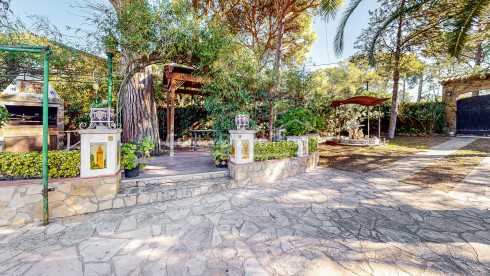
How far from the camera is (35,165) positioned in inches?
107

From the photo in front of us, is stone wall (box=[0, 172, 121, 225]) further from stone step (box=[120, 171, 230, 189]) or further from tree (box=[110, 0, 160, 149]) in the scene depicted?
tree (box=[110, 0, 160, 149])

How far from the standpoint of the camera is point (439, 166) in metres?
5.00

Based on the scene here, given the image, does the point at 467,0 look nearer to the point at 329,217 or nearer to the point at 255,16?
the point at 329,217

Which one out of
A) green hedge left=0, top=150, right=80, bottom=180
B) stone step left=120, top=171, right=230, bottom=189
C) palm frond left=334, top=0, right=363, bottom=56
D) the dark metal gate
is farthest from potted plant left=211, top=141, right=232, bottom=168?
the dark metal gate

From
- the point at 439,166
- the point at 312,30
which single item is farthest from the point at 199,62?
the point at 312,30

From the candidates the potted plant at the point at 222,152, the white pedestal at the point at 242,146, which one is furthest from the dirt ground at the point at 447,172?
the potted plant at the point at 222,152

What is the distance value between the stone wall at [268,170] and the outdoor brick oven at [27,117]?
729cm

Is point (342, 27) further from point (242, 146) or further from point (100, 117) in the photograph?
point (100, 117)

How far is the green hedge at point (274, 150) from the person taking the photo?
14.1 feet

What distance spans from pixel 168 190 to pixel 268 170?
2.21 meters

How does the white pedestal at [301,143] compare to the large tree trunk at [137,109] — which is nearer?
the white pedestal at [301,143]

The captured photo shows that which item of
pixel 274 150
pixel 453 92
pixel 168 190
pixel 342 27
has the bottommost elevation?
pixel 168 190

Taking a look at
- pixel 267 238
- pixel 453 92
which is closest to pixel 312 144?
pixel 267 238

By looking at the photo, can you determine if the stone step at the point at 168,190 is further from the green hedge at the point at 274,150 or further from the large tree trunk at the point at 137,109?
the large tree trunk at the point at 137,109
